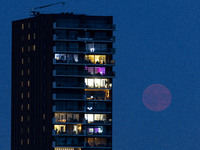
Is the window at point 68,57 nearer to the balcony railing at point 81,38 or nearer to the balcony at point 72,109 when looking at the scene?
the balcony railing at point 81,38

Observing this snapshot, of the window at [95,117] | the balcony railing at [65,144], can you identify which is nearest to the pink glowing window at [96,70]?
Answer: the window at [95,117]

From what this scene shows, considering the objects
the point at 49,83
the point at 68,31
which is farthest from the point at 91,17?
the point at 49,83

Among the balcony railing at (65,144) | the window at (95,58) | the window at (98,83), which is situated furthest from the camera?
the window at (98,83)

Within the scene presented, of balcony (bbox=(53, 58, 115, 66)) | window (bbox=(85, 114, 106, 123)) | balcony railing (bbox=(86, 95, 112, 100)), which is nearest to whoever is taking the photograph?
balcony (bbox=(53, 58, 115, 66))

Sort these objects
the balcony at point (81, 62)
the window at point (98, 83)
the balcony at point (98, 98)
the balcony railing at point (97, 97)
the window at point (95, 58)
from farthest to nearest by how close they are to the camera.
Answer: the window at point (98, 83)
the window at point (95, 58)
the balcony railing at point (97, 97)
the balcony at point (98, 98)
the balcony at point (81, 62)

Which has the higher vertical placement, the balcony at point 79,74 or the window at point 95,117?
the balcony at point 79,74

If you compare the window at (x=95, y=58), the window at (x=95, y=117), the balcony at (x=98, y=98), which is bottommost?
the window at (x=95, y=117)

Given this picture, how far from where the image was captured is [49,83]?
576 feet

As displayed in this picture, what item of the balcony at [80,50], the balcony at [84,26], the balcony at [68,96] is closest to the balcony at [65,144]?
the balcony at [68,96]

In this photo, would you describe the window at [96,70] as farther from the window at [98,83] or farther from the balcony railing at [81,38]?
the balcony railing at [81,38]

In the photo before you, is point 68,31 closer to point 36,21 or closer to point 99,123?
point 36,21

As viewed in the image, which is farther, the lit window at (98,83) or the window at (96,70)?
the lit window at (98,83)

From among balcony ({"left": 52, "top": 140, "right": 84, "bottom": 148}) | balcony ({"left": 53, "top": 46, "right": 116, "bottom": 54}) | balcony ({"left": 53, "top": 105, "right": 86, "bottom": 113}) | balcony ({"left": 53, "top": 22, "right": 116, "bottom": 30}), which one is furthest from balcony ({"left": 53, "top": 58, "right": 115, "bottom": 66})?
balcony ({"left": 52, "top": 140, "right": 84, "bottom": 148})

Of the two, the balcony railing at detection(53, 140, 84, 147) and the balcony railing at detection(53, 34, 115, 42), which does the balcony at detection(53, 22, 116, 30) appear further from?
the balcony railing at detection(53, 140, 84, 147)
